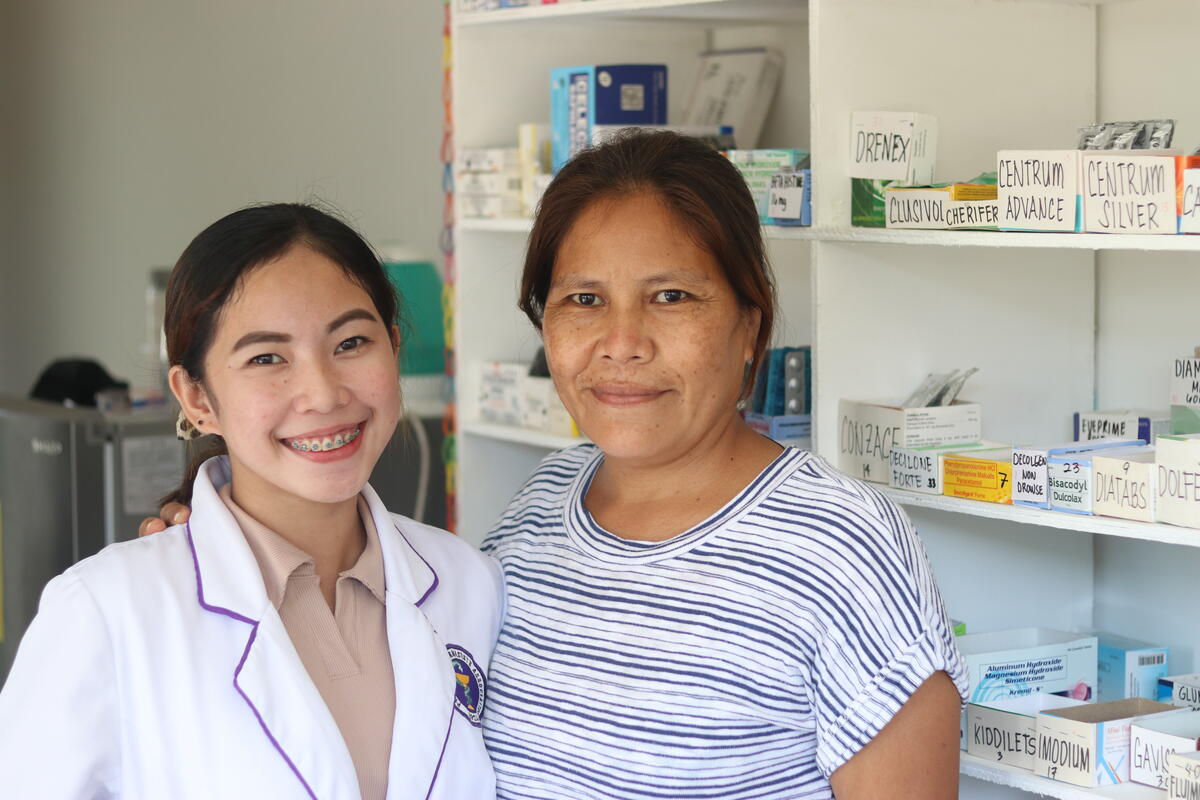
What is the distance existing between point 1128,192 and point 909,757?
82 centimetres

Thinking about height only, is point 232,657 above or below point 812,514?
below

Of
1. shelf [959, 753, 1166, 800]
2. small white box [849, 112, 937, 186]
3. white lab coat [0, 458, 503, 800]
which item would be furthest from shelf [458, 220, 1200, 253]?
white lab coat [0, 458, 503, 800]

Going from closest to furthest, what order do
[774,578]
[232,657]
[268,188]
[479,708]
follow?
[232,657] < [774,578] < [479,708] < [268,188]

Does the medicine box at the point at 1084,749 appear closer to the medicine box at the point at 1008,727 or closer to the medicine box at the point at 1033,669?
the medicine box at the point at 1008,727

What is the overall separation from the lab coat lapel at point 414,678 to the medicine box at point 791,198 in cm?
87

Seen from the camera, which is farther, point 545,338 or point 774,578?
point 545,338

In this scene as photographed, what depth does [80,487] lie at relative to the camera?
3244 mm

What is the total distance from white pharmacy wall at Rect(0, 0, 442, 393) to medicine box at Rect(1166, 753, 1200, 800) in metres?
2.59

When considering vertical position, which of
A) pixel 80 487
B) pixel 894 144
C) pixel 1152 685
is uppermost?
pixel 894 144

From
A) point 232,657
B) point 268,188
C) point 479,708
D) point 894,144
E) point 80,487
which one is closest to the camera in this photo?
point 232,657

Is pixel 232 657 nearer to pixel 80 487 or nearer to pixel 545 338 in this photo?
pixel 545 338

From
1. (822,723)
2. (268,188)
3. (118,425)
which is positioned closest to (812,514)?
(822,723)

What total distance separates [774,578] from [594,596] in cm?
25

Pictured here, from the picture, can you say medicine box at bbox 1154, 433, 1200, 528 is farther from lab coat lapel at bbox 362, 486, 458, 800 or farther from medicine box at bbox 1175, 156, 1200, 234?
lab coat lapel at bbox 362, 486, 458, 800
